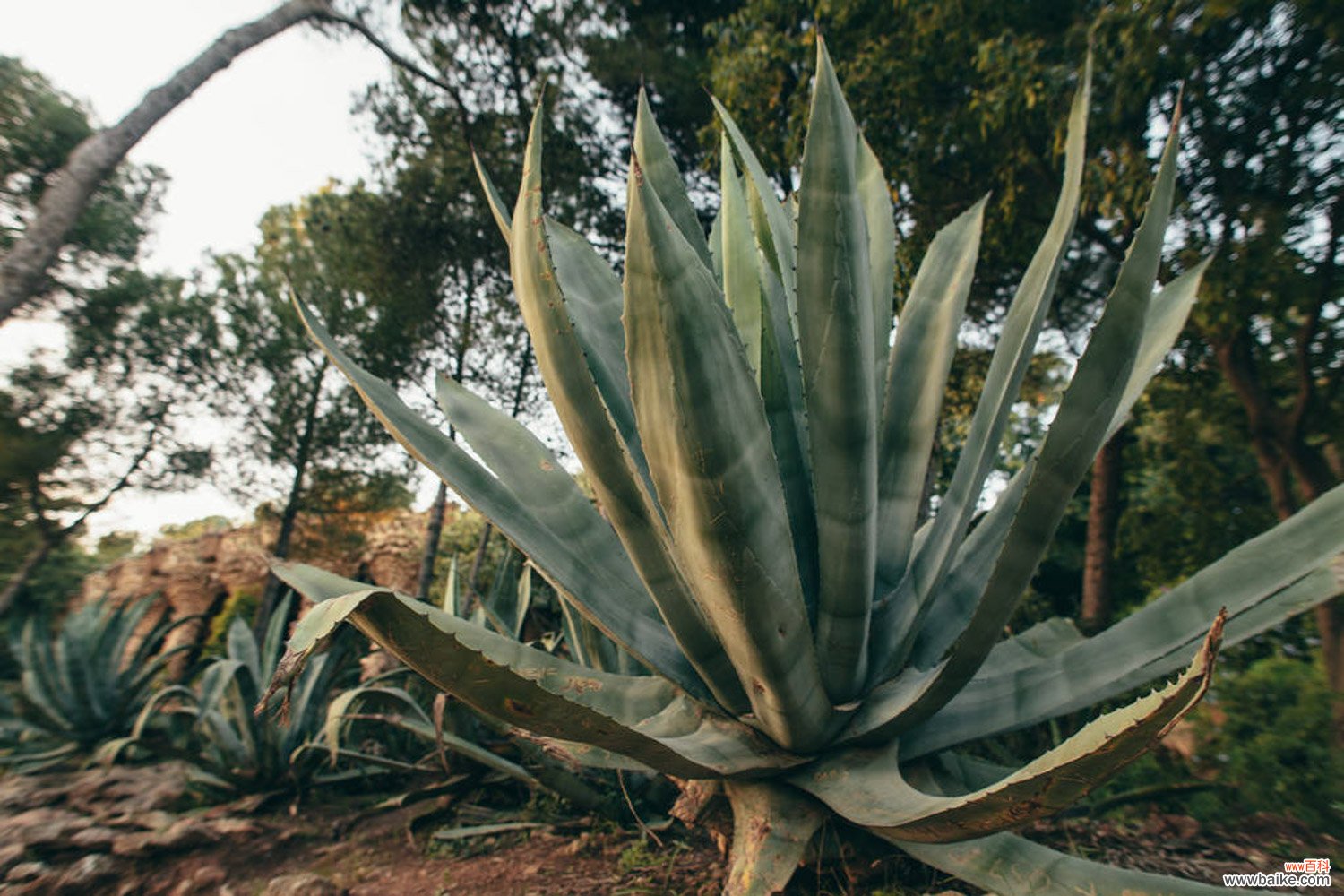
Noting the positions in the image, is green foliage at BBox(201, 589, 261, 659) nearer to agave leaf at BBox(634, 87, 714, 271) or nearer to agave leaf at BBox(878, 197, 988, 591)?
agave leaf at BBox(634, 87, 714, 271)

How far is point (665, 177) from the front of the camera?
1.68 metres

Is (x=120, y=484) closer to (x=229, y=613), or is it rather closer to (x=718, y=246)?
(x=229, y=613)

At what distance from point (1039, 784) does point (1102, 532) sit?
17.4 feet

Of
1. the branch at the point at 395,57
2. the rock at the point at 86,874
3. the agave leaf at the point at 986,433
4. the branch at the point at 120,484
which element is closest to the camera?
the agave leaf at the point at 986,433

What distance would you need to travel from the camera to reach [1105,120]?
13.7 feet

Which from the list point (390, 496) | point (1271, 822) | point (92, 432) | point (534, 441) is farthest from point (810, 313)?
point (92, 432)

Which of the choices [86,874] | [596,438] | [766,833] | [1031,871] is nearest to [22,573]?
[86,874]

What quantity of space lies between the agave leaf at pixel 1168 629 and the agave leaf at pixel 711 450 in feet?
1.42

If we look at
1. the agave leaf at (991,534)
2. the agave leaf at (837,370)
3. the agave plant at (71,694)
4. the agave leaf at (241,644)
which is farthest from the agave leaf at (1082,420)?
the agave plant at (71,694)

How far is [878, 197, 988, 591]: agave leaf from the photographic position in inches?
59.0

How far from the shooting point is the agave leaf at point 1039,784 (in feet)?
2.27

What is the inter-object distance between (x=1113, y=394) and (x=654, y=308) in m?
0.69

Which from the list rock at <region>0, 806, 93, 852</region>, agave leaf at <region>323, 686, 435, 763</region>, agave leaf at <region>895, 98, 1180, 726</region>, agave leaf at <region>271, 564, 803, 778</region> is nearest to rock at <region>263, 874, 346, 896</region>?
agave leaf at <region>323, 686, 435, 763</region>

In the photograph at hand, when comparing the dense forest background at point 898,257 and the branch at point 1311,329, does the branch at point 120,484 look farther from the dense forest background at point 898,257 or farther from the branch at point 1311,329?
the branch at point 1311,329
